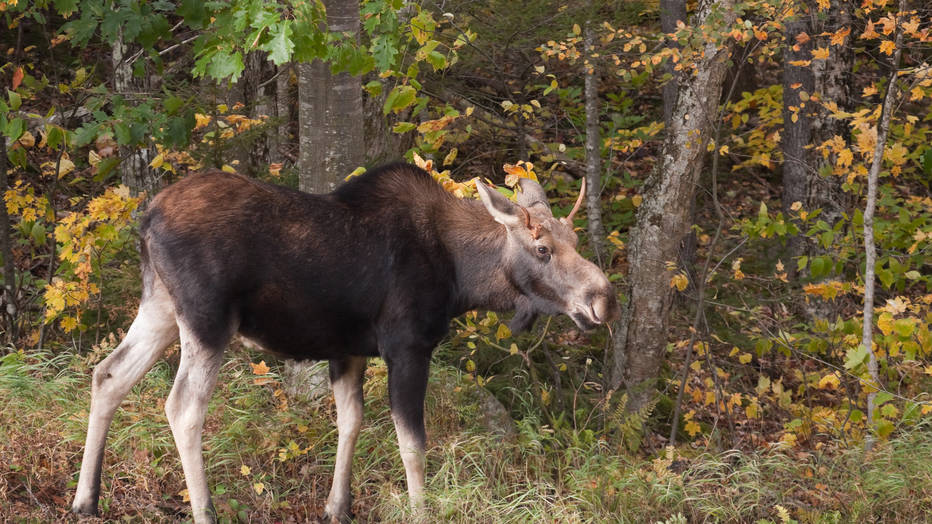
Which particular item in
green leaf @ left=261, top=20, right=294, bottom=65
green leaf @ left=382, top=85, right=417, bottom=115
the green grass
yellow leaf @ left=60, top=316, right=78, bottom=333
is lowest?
the green grass

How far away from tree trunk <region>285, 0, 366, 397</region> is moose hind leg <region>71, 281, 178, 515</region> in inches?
69.9

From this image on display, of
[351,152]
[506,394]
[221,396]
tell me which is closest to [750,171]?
[506,394]

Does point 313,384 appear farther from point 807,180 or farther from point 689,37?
point 807,180

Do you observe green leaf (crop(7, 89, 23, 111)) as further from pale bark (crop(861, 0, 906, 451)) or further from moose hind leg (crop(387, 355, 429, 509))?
pale bark (crop(861, 0, 906, 451))

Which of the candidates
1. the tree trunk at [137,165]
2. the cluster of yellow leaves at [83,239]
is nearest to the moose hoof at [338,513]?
the cluster of yellow leaves at [83,239]

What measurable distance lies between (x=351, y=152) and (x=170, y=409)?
8.64ft

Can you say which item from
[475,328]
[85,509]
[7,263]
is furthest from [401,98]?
[7,263]

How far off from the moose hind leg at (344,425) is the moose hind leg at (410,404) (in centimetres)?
49

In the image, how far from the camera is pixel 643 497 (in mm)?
6449

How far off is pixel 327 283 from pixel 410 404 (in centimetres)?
88

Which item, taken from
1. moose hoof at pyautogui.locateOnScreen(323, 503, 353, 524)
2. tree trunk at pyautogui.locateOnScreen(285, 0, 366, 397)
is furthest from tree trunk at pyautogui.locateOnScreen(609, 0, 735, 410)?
moose hoof at pyautogui.locateOnScreen(323, 503, 353, 524)

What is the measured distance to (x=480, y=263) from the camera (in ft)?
20.5

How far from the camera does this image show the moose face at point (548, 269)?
Answer: 584 cm

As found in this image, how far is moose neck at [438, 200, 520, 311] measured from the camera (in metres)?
6.23
